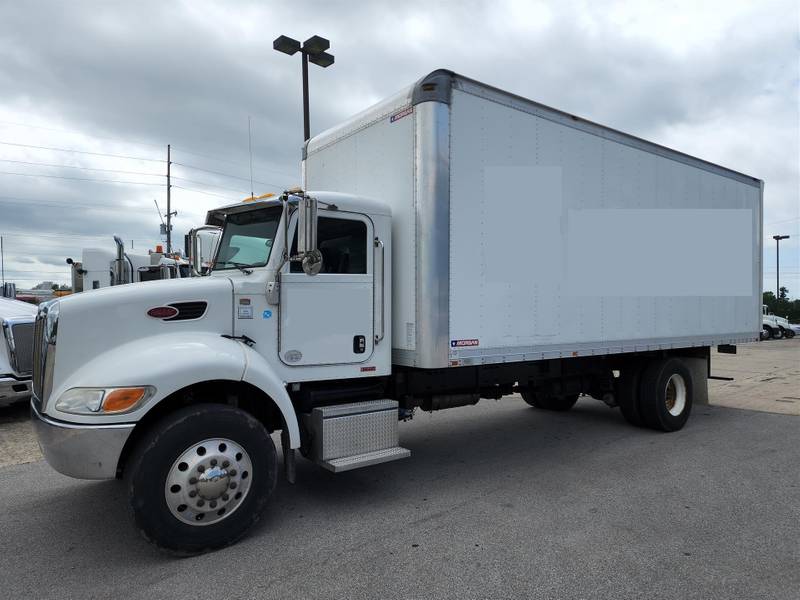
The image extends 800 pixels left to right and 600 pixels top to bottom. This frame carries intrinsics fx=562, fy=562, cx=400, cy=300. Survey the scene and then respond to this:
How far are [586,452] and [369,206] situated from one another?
384 cm

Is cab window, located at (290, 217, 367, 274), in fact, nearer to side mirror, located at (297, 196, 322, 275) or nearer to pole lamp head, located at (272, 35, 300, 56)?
side mirror, located at (297, 196, 322, 275)

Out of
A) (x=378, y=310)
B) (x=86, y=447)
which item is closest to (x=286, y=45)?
(x=378, y=310)

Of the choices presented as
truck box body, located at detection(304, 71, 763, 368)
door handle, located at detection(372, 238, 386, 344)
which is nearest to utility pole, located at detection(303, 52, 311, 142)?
truck box body, located at detection(304, 71, 763, 368)

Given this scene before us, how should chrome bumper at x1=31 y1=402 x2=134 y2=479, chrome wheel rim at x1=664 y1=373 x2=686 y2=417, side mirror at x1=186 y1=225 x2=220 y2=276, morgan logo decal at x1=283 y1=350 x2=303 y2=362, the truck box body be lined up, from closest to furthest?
chrome bumper at x1=31 y1=402 x2=134 y2=479, morgan logo decal at x1=283 y1=350 x2=303 y2=362, the truck box body, side mirror at x1=186 y1=225 x2=220 y2=276, chrome wheel rim at x1=664 y1=373 x2=686 y2=417

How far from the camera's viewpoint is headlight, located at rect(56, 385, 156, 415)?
352 centimetres

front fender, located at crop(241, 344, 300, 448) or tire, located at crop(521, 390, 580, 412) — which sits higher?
front fender, located at crop(241, 344, 300, 448)

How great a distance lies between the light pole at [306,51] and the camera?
1066cm

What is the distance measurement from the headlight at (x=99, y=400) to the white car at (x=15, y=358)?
15.4ft

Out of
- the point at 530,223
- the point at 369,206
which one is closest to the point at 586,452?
the point at 530,223

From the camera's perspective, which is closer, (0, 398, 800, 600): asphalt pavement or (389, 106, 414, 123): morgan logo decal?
(0, 398, 800, 600): asphalt pavement

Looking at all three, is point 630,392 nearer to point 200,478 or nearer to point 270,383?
point 270,383

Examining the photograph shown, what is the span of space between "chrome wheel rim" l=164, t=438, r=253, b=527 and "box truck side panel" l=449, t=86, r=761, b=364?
80.2 inches

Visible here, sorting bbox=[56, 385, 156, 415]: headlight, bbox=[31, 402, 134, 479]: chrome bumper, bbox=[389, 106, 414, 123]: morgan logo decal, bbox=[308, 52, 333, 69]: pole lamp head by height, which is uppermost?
bbox=[308, 52, 333, 69]: pole lamp head

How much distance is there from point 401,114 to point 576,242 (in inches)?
92.2
